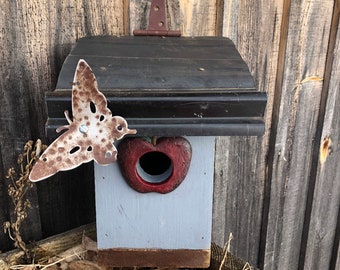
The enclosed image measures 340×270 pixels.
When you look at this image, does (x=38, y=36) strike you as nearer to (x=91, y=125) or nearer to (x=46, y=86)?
(x=46, y=86)

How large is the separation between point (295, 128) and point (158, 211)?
753mm

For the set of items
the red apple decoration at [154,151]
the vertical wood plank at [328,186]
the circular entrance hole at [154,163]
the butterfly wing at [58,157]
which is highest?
the butterfly wing at [58,157]

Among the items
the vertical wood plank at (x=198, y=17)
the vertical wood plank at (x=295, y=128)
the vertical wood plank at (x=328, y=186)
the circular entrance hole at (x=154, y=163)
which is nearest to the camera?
the circular entrance hole at (x=154, y=163)

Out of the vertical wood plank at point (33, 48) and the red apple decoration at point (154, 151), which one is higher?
the vertical wood plank at point (33, 48)

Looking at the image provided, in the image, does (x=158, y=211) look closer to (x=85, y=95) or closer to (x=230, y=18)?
(x=85, y=95)

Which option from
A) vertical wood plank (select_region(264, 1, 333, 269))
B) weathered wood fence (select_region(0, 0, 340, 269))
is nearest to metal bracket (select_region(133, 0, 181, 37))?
weathered wood fence (select_region(0, 0, 340, 269))

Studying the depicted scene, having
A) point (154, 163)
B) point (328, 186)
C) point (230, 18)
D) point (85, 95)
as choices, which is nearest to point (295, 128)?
point (328, 186)

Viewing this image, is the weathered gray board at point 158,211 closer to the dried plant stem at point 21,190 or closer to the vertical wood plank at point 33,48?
the dried plant stem at point 21,190

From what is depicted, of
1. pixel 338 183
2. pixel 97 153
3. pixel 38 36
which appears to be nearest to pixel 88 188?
pixel 38 36

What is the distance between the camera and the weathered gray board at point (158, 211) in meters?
1.06

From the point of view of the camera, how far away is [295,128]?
164 centimetres

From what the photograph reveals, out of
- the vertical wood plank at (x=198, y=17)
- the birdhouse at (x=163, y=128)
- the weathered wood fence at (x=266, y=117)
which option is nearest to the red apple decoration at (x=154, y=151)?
the birdhouse at (x=163, y=128)

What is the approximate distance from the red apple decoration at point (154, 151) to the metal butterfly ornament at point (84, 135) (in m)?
0.14

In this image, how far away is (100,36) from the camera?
121 cm
